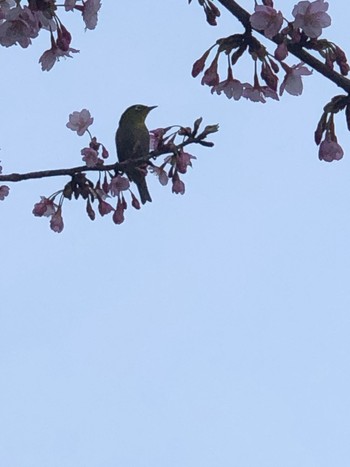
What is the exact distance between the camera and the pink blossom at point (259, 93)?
4.65m

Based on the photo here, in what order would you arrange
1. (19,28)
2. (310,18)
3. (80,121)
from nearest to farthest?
(310,18), (19,28), (80,121)

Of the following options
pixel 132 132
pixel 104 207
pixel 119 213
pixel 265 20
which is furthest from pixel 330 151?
pixel 132 132

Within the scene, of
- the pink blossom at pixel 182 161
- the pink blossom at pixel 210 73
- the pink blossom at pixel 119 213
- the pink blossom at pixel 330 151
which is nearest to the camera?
the pink blossom at pixel 330 151

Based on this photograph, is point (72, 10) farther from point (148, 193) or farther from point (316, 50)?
point (148, 193)

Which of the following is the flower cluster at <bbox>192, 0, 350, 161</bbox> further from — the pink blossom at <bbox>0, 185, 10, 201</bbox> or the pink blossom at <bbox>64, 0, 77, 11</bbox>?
the pink blossom at <bbox>0, 185, 10, 201</bbox>

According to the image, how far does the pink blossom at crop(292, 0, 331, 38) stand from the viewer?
3807mm

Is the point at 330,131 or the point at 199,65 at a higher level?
the point at 199,65

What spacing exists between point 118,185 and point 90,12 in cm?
130

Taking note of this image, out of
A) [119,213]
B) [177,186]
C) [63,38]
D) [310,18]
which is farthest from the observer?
[119,213]

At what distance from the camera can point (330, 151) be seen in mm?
4266

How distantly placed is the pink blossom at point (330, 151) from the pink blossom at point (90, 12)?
1395mm

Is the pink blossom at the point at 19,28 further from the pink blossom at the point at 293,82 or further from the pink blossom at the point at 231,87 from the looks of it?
the pink blossom at the point at 293,82

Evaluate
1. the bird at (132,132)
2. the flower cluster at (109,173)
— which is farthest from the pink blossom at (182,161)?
the bird at (132,132)

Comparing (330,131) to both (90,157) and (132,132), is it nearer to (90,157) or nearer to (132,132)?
(90,157)
